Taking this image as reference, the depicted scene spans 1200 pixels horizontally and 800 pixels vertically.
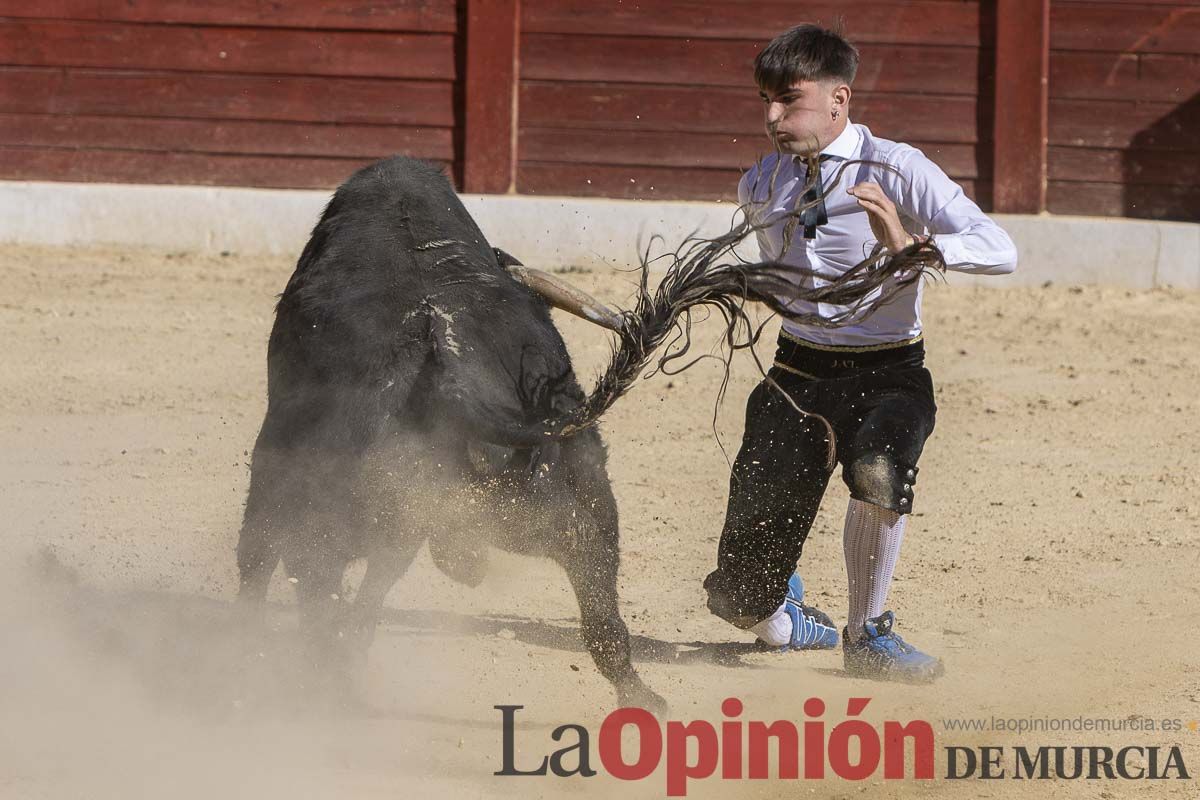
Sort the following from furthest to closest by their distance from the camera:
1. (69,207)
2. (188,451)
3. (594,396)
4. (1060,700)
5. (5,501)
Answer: (69,207), (188,451), (5,501), (1060,700), (594,396)

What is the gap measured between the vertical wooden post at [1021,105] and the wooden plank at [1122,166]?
17 cm

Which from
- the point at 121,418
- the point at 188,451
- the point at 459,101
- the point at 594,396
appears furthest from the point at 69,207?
the point at 594,396

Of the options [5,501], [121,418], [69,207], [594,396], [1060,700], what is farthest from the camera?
[69,207]

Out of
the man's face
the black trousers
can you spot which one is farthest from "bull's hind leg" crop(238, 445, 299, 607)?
the man's face

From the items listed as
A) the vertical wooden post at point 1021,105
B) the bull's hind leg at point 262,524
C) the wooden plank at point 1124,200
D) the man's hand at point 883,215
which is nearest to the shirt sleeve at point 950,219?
the man's hand at point 883,215

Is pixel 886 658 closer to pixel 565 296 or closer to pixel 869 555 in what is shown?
pixel 869 555

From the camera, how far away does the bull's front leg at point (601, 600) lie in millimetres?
3268

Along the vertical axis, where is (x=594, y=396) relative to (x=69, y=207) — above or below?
below

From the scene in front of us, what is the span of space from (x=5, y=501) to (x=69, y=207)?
448cm

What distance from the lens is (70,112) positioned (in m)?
Answer: 9.30

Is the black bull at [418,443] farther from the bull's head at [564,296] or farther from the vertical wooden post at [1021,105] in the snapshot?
the vertical wooden post at [1021,105]

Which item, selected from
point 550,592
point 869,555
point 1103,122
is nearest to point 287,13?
point 1103,122

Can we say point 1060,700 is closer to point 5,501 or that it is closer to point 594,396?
point 594,396

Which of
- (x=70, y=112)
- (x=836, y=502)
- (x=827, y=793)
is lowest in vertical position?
(x=827, y=793)
